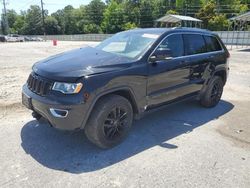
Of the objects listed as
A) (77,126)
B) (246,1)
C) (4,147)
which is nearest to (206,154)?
(77,126)

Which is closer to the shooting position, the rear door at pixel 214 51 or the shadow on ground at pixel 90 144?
the shadow on ground at pixel 90 144

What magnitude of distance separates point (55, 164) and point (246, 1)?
239ft

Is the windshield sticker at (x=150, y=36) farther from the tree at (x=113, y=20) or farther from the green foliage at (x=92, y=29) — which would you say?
the green foliage at (x=92, y=29)

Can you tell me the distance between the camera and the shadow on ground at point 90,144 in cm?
377

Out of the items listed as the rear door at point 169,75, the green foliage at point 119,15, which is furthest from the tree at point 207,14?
the rear door at point 169,75

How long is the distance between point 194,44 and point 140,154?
2.68 metres

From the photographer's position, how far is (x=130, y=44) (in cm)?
488

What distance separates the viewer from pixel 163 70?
15.3 ft

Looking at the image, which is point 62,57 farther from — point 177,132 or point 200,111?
point 200,111

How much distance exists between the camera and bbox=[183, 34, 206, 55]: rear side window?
5.32 meters

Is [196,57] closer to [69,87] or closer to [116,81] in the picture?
[116,81]

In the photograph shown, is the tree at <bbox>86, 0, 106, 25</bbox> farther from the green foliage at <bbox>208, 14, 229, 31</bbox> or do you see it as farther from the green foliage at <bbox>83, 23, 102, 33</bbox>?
the green foliage at <bbox>208, 14, 229, 31</bbox>

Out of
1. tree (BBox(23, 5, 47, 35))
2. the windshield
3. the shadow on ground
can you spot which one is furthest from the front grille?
tree (BBox(23, 5, 47, 35))

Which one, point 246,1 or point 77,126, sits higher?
point 246,1
